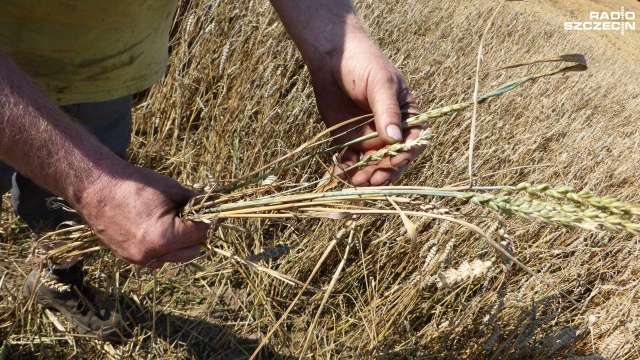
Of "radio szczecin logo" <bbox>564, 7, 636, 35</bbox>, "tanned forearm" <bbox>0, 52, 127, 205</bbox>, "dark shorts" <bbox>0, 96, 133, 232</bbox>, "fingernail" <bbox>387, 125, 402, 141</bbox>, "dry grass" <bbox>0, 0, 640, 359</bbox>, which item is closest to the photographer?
"tanned forearm" <bbox>0, 52, 127, 205</bbox>

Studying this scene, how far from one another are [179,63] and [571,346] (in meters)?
1.81

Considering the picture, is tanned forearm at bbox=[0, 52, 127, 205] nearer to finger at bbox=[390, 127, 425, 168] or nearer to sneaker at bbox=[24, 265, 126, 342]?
finger at bbox=[390, 127, 425, 168]

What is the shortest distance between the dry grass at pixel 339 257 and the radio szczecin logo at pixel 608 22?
9.09 m

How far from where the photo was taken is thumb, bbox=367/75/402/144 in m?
0.93

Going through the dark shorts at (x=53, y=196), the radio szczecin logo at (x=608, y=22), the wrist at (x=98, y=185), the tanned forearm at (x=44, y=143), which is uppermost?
the tanned forearm at (x=44, y=143)

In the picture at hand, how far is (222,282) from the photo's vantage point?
1.72 metres

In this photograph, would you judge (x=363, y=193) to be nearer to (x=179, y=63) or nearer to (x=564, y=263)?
Result: (x=564, y=263)

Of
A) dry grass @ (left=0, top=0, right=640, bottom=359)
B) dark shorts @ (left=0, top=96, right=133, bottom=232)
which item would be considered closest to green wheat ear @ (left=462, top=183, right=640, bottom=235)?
dry grass @ (left=0, top=0, right=640, bottom=359)

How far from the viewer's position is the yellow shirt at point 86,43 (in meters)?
1.00

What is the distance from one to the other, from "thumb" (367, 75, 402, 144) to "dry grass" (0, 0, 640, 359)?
254 millimetres

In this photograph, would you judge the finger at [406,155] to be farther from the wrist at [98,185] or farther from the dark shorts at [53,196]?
the dark shorts at [53,196]

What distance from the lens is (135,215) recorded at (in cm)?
77

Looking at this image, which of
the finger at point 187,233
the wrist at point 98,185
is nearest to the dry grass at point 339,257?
the finger at point 187,233

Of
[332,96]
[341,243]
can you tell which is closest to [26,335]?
[341,243]
